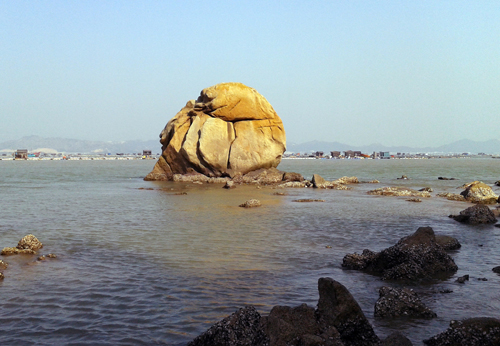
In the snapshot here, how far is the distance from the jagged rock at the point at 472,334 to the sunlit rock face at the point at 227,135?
30.0 m

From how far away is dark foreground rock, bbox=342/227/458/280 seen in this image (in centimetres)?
969

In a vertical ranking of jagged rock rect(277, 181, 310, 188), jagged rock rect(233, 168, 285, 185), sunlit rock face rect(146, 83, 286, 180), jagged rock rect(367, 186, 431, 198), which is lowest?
jagged rock rect(367, 186, 431, 198)

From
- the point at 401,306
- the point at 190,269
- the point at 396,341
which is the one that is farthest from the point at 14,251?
the point at 396,341

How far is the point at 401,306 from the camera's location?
7.44 meters

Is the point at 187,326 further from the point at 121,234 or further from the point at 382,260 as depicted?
the point at 121,234

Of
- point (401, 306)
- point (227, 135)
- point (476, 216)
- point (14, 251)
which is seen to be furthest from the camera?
point (227, 135)

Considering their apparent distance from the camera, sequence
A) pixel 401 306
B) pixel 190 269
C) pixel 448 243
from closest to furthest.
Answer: pixel 401 306 → pixel 190 269 → pixel 448 243

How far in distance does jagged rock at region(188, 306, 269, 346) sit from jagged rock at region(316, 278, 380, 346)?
0.97 meters

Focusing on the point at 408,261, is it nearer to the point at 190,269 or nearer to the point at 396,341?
the point at 396,341

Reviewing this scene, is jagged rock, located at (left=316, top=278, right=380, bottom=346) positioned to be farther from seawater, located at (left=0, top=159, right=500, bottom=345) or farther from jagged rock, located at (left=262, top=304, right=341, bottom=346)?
Result: seawater, located at (left=0, top=159, right=500, bottom=345)

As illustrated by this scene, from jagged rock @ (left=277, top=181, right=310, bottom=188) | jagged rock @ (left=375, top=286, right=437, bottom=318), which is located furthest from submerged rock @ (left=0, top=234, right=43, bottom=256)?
jagged rock @ (left=277, top=181, right=310, bottom=188)

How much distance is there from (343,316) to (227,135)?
101ft

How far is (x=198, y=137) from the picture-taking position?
36375mm

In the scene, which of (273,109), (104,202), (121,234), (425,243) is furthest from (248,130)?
(425,243)
